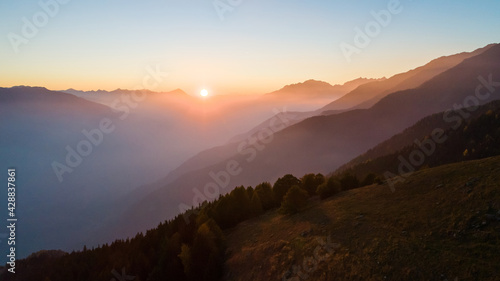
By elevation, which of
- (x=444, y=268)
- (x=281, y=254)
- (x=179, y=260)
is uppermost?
(x=179, y=260)

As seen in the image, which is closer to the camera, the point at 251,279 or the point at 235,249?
the point at 251,279

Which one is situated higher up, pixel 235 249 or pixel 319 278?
pixel 235 249

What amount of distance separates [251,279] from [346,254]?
34.6 feet

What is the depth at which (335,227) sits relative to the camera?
30484 millimetres

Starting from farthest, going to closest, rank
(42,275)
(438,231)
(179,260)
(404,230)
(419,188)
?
(42,275) → (179,260) → (419,188) → (404,230) → (438,231)

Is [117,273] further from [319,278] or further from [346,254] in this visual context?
[346,254]

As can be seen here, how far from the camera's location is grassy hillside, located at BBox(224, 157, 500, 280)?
20391 millimetres

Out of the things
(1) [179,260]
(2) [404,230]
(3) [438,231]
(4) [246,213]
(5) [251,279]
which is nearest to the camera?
(3) [438,231]

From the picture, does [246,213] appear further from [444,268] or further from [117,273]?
[444,268]

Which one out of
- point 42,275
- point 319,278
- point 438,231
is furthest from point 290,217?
point 42,275

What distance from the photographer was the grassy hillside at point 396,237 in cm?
2039

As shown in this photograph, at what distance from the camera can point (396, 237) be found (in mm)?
24453

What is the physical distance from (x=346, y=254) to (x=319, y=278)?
3.49 meters

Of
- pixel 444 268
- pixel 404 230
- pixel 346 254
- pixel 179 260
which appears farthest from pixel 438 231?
pixel 179 260
